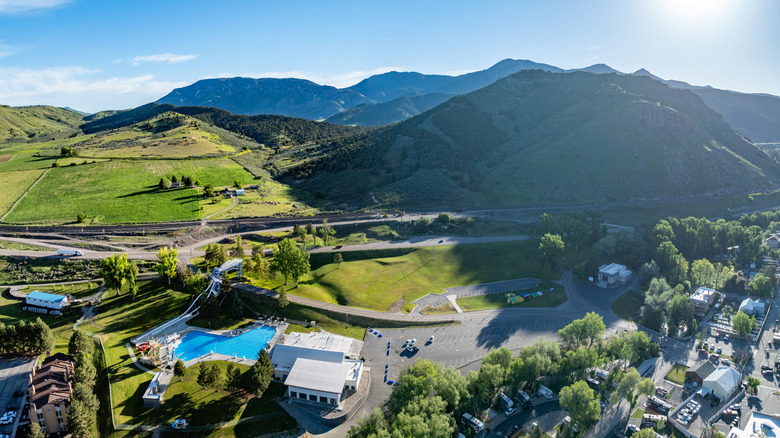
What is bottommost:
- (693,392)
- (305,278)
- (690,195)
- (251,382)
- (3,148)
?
(693,392)

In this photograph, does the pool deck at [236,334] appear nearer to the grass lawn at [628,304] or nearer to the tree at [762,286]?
the grass lawn at [628,304]

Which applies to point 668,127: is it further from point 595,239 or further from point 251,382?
point 251,382

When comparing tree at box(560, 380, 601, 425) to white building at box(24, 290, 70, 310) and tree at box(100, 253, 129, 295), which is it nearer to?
tree at box(100, 253, 129, 295)

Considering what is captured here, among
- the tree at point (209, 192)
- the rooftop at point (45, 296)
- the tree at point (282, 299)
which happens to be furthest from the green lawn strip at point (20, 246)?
the tree at point (282, 299)

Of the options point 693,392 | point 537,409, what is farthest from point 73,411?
point 693,392

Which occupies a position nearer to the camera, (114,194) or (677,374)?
(677,374)

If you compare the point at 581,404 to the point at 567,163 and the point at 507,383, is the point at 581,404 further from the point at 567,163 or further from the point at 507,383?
the point at 567,163

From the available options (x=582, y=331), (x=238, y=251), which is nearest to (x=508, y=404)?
(x=582, y=331)
